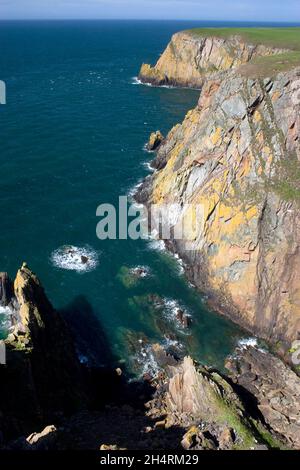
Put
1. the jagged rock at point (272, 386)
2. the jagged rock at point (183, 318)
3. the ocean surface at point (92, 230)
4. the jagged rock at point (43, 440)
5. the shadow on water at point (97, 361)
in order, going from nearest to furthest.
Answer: the jagged rock at point (43, 440) → the jagged rock at point (272, 386) → the shadow on water at point (97, 361) → the ocean surface at point (92, 230) → the jagged rock at point (183, 318)

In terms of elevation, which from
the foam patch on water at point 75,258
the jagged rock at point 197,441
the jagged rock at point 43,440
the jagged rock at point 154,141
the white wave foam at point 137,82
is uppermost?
the white wave foam at point 137,82

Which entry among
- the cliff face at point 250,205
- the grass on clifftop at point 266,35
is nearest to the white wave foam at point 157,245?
the cliff face at point 250,205

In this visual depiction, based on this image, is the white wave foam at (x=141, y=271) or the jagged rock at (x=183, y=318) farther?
the white wave foam at (x=141, y=271)

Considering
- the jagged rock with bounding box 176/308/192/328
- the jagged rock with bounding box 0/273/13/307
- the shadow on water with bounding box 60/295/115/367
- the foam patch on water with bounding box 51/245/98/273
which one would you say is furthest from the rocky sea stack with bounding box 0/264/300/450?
the foam patch on water with bounding box 51/245/98/273

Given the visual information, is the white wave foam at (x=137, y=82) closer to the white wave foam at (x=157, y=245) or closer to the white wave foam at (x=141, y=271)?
the white wave foam at (x=157, y=245)

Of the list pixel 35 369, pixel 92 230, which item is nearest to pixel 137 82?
pixel 92 230

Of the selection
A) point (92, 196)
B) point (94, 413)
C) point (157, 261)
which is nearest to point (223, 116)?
point (157, 261)

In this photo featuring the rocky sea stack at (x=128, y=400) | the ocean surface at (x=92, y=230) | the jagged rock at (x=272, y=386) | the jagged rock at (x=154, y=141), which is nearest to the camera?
the rocky sea stack at (x=128, y=400)

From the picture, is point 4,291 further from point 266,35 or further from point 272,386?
point 266,35
